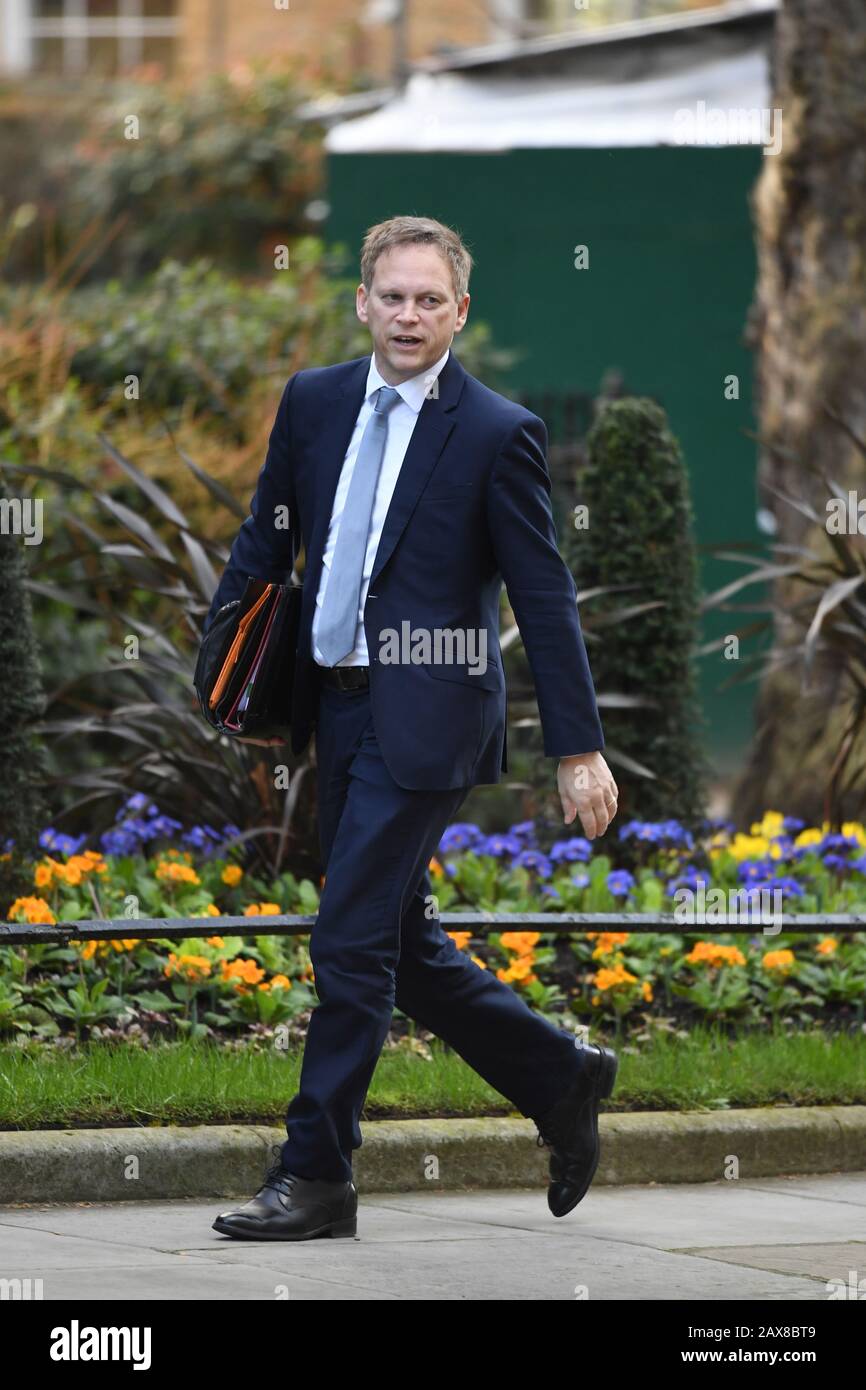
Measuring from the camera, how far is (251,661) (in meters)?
4.89

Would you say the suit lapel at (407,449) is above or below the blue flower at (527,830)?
above

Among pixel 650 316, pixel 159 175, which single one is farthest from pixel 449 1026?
pixel 159 175

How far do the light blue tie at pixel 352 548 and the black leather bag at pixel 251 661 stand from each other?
0.12 metres

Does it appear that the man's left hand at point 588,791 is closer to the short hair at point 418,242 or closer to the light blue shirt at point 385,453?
the light blue shirt at point 385,453

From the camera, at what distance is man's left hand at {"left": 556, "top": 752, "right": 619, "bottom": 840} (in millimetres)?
4684

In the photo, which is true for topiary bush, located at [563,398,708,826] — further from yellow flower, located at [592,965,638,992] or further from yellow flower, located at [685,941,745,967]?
yellow flower, located at [592,965,638,992]

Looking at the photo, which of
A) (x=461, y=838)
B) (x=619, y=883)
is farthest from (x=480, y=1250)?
(x=461, y=838)

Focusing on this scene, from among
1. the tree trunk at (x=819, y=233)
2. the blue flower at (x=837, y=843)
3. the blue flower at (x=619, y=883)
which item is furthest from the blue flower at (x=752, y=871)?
the tree trunk at (x=819, y=233)

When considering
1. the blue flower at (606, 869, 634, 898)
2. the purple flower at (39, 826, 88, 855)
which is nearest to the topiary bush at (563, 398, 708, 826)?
the blue flower at (606, 869, 634, 898)

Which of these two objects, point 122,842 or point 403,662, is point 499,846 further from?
point 403,662

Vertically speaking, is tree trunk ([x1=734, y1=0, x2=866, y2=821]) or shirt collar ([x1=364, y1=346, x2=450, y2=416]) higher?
tree trunk ([x1=734, y1=0, x2=866, y2=821])

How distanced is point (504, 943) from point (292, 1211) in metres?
1.91

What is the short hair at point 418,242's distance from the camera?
4.80 metres

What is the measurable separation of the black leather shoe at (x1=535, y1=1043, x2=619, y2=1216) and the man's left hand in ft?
2.13
